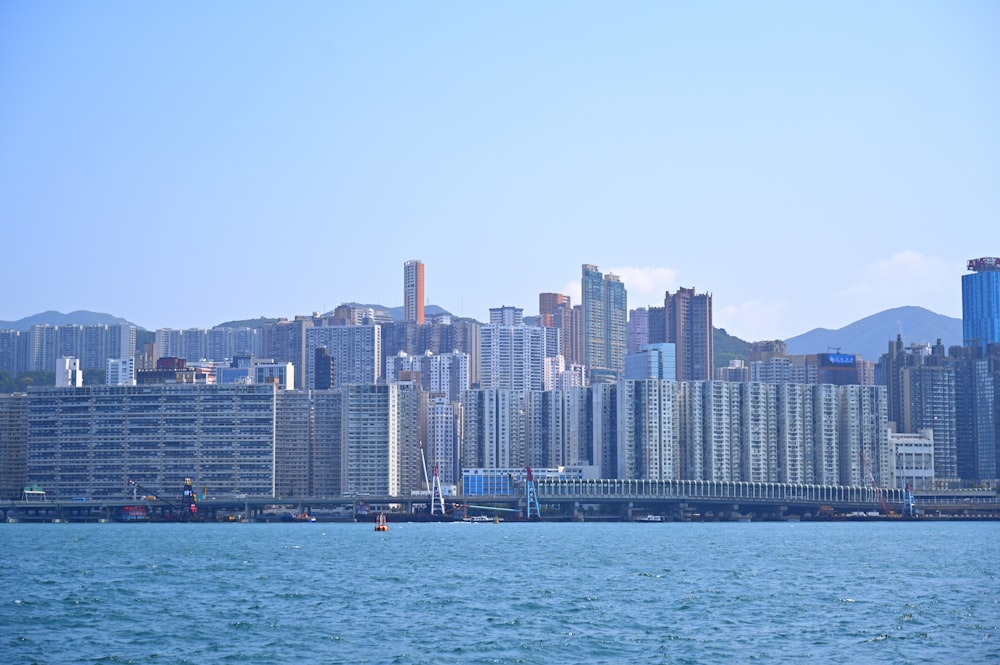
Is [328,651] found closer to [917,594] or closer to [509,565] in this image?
[917,594]

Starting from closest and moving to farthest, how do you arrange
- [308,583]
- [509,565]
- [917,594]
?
[917,594]
[308,583]
[509,565]

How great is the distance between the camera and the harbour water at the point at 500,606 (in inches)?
2264

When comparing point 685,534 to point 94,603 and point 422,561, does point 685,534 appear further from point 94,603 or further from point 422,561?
point 94,603

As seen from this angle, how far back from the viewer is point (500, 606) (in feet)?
239

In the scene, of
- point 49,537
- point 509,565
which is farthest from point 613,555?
point 49,537

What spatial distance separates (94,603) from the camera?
73.5 m

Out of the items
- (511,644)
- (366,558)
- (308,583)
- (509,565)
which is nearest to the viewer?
(511,644)

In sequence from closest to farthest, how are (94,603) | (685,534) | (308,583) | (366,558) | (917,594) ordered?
(94,603) < (917,594) < (308,583) < (366,558) < (685,534)

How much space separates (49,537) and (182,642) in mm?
106705

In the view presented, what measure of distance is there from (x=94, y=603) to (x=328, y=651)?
807 inches

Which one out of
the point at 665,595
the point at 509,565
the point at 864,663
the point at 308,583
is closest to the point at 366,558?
the point at 509,565

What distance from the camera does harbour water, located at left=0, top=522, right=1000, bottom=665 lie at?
57.5 meters

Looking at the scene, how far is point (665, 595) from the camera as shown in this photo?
7794cm

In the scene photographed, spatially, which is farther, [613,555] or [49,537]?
[49,537]
